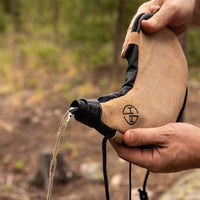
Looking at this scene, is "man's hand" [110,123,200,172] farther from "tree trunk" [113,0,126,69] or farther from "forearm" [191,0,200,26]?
"tree trunk" [113,0,126,69]

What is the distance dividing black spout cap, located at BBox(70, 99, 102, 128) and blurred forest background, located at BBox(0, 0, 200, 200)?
2.41m

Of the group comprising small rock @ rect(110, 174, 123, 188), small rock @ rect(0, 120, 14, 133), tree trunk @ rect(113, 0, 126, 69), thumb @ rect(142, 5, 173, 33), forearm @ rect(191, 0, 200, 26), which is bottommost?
small rock @ rect(110, 174, 123, 188)

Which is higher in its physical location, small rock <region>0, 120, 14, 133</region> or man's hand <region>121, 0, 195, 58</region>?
small rock <region>0, 120, 14, 133</region>

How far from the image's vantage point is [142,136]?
112cm

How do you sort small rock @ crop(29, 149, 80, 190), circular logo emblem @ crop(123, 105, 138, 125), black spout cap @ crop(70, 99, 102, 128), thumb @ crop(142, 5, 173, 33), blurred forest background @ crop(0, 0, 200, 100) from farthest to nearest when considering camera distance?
blurred forest background @ crop(0, 0, 200, 100), small rock @ crop(29, 149, 80, 190), thumb @ crop(142, 5, 173, 33), circular logo emblem @ crop(123, 105, 138, 125), black spout cap @ crop(70, 99, 102, 128)

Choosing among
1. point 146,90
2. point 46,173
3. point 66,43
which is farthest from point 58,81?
point 146,90

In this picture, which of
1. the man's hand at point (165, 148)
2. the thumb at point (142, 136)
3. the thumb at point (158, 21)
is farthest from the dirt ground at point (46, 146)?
the thumb at point (158, 21)

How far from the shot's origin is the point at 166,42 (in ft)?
4.63

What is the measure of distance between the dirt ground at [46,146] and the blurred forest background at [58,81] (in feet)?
0.04

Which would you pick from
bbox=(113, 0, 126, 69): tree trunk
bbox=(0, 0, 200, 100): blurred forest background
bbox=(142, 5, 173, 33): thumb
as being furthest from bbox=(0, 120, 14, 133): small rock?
bbox=(142, 5, 173, 33): thumb

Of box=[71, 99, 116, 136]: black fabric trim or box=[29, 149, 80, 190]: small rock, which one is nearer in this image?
box=[71, 99, 116, 136]: black fabric trim

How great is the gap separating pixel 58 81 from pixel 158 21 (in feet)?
19.8

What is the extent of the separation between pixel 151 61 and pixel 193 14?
0.61 meters

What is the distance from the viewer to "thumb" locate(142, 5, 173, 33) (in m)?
1.30
